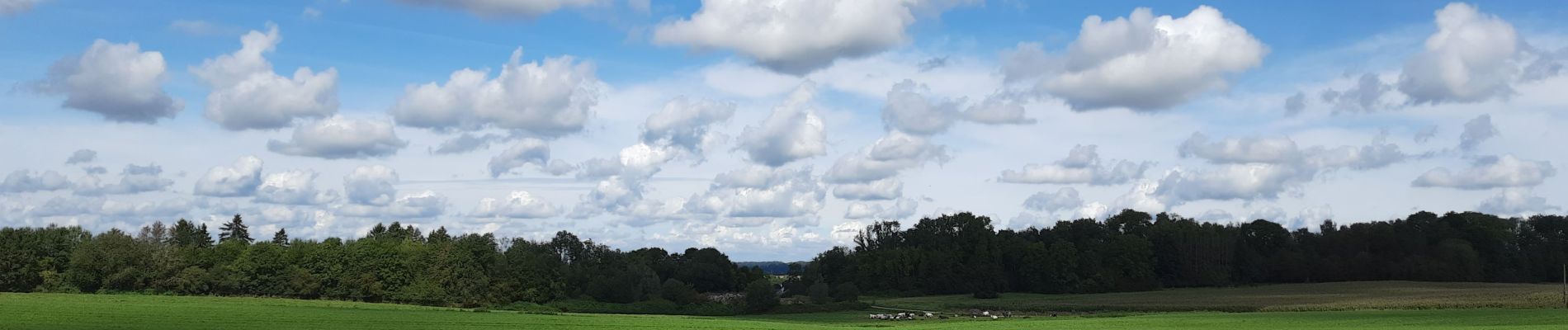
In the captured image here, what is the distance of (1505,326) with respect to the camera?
5481 centimetres

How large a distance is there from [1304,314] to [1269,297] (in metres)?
35.4

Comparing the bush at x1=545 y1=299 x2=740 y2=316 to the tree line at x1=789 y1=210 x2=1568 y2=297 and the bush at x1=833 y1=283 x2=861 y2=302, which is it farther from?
the tree line at x1=789 y1=210 x2=1568 y2=297

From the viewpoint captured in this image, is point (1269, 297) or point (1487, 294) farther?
point (1269, 297)

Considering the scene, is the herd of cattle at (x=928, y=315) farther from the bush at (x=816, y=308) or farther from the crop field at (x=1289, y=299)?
the bush at (x=816, y=308)

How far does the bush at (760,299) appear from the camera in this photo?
11712 centimetres

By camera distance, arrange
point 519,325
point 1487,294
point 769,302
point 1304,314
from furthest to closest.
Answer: point 769,302
point 1487,294
point 1304,314
point 519,325

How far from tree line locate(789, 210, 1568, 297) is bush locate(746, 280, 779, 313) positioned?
27221mm

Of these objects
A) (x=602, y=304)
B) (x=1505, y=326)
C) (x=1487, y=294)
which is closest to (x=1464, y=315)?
(x=1505, y=326)

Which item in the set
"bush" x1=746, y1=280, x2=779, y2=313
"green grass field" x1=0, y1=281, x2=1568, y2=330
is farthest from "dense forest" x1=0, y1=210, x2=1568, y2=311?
"green grass field" x1=0, y1=281, x2=1568, y2=330

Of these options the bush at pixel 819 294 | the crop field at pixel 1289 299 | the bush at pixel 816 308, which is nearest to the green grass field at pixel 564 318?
the crop field at pixel 1289 299

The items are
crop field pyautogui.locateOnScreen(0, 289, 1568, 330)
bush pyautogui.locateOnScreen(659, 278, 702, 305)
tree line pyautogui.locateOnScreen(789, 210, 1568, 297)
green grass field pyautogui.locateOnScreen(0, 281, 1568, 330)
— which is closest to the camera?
crop field pyautogui.locateOnScreen(0, 289, 1568, 330)

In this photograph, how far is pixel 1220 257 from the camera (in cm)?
15000

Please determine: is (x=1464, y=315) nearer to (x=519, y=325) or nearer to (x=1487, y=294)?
(x=1487, y=294)

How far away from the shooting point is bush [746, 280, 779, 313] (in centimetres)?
11712
